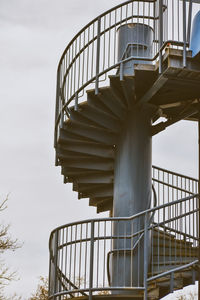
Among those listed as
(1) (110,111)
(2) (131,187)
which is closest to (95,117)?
(1) (110,111)

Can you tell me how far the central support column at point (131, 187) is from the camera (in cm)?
1241

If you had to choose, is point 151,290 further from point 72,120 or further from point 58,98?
point 58,98

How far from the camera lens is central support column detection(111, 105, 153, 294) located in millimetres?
12414

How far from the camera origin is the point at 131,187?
42.8 feet

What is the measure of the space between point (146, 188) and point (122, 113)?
1.53 meters

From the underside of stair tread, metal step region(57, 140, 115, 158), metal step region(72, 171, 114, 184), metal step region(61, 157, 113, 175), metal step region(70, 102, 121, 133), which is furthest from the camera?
metal step region(72, 171, 114, 184)

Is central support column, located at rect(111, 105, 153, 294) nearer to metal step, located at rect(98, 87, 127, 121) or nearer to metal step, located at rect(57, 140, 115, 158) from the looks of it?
metal step, located at rect(98, 87, 127, 121)

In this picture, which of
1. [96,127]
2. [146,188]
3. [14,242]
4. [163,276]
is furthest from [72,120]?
[14,242]

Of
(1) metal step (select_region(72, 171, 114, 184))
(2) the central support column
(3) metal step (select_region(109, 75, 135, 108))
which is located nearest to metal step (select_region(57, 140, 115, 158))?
(2) the central support column

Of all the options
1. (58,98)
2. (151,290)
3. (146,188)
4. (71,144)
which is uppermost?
(58,98)

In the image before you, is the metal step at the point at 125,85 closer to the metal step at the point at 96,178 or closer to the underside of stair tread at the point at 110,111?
the underside of stair tread at the point at 110,111

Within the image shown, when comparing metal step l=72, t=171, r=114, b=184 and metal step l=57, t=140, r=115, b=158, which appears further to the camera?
metal step l=72, t=171, r=114, b=184

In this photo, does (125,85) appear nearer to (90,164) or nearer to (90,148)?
(90,148)

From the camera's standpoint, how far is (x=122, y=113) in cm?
1343
